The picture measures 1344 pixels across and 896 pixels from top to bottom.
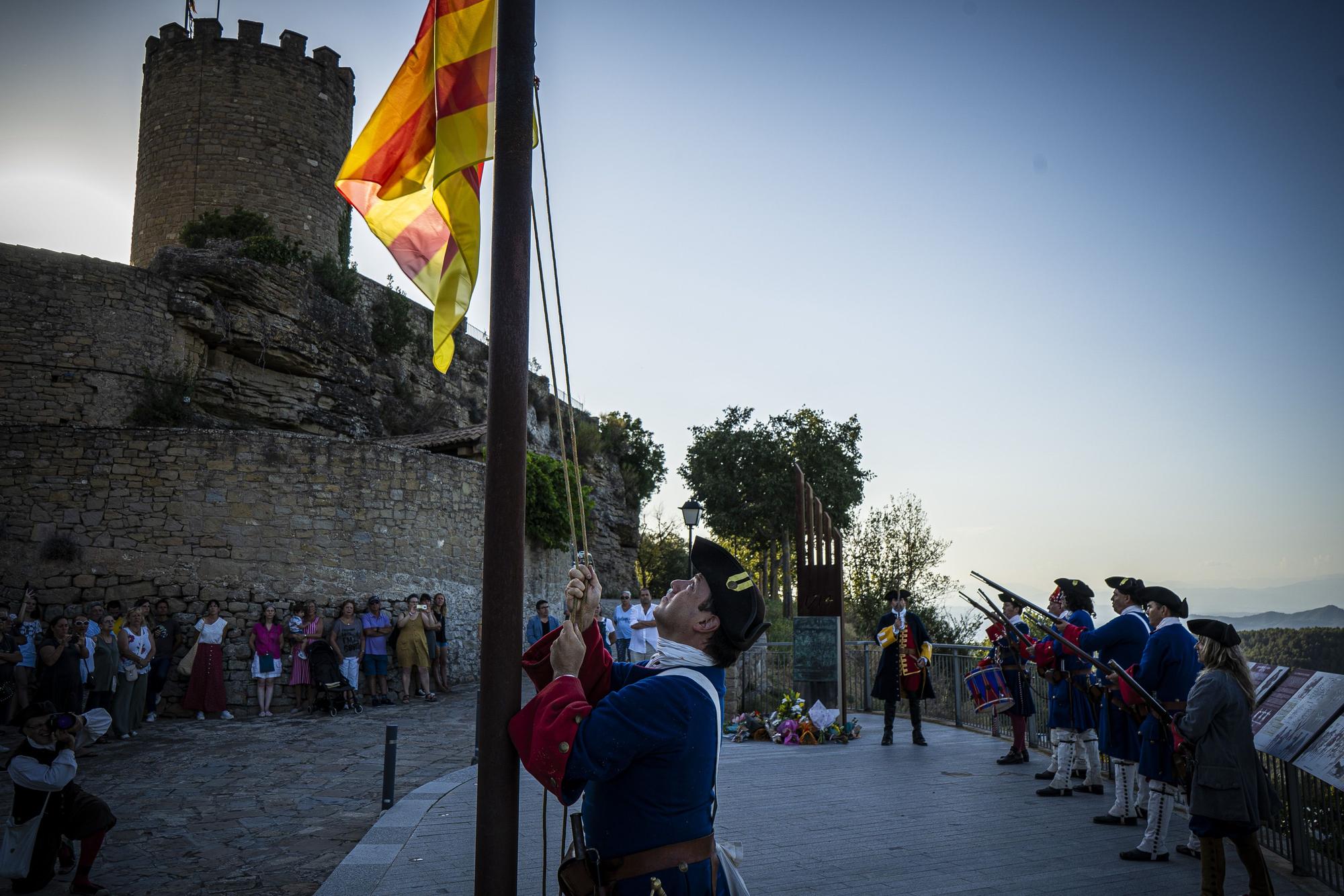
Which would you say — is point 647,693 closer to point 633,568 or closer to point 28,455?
point 28,455

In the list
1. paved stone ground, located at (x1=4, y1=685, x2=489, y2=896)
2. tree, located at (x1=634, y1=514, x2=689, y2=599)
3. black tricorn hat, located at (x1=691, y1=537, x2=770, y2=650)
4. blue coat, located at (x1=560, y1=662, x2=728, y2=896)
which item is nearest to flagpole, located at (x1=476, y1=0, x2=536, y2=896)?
blue coat, located at (x1=560, y1=662, x2=728, y2=896)

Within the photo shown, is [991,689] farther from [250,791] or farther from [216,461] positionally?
[216,461]

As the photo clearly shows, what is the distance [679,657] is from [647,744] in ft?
1.28

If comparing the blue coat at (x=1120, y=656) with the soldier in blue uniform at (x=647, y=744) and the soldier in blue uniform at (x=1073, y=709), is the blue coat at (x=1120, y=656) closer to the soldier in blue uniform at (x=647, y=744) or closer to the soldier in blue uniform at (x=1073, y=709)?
the soldier in blue uniform at (x=1073, y=709)

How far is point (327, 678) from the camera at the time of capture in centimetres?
1466

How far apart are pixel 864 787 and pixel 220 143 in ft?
96.2

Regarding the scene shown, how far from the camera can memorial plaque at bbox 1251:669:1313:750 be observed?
6.46m

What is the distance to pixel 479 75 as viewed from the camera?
3402 mm

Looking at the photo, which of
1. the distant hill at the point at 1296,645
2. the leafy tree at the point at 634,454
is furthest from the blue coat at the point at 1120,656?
the leafy tree at the point at 634,454

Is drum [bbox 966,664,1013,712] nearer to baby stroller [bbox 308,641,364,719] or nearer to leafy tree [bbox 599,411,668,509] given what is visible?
baby stroller [bbox 308,641,364,719]

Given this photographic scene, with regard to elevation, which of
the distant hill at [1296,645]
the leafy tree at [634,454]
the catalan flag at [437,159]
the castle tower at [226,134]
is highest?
the castle tower at [226,134]

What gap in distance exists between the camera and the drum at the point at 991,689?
9844 millimetres

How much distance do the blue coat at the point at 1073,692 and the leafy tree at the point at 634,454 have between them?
1078 inches

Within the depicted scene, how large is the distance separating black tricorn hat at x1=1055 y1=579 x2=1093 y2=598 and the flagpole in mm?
7123
